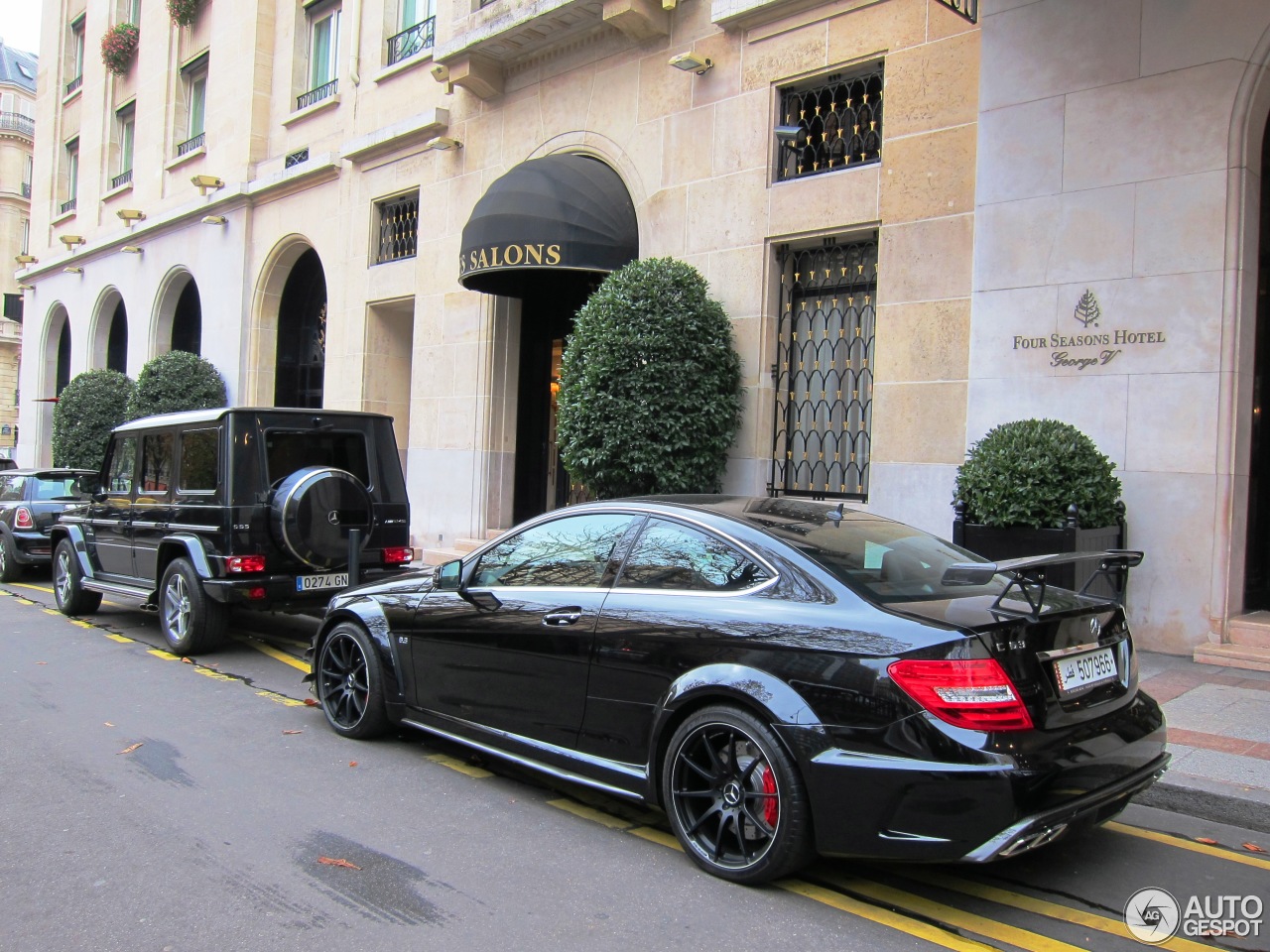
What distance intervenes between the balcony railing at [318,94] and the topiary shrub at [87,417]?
733 centimetres

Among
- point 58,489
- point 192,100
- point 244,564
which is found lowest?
point 244,564

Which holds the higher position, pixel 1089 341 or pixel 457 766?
pixel 1089 341

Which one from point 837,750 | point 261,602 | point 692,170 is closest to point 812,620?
point 837,750

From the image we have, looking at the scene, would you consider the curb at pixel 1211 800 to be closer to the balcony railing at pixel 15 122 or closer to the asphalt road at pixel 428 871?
the asphalt road at pixel 428 871

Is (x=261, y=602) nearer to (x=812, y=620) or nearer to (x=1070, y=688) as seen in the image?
(x=812, y=620)

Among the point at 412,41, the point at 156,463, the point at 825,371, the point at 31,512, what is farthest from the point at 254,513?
the point at 412,41

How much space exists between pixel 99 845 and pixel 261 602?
401 centimetres

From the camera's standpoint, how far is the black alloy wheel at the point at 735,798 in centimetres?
371

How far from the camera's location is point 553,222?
1189cm

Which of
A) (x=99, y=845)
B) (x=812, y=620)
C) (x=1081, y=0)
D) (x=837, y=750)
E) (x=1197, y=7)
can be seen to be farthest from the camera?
(x=1081, y=0)

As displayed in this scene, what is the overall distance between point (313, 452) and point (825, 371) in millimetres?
5422

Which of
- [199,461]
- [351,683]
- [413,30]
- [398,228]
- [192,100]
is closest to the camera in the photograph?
[351,683]

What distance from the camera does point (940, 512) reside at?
9539mm

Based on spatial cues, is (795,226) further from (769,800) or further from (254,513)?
(769,800)
